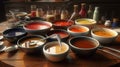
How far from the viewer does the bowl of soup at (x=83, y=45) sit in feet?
2.91

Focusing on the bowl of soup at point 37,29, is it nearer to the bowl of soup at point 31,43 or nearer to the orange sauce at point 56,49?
the bowl of soup at point 31,43

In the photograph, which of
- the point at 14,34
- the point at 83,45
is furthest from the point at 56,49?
the point at 14,34

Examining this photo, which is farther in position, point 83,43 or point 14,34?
point 14,34

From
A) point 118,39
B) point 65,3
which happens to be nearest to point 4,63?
point 118,39

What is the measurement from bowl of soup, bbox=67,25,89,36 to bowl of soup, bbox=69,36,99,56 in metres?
0.06

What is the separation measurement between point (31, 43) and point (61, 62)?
267 mm

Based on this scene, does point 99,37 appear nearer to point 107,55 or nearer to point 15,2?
point 107,55

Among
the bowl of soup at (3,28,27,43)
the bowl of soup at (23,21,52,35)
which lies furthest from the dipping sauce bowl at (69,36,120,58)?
the bowl of soup at (3,28,27,43)

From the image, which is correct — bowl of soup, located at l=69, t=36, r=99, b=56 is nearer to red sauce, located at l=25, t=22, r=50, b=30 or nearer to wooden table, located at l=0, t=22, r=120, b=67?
wooden table, located at l=0, t=22, r=120, b=67

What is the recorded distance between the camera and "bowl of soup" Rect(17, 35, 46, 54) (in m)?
0.92

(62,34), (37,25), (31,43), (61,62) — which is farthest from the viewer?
(37,25)

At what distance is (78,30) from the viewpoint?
1207mm

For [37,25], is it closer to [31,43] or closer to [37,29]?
[37,29]

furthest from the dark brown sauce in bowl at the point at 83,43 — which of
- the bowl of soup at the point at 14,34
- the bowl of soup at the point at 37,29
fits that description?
the bowl of soup at the point at 14,34
